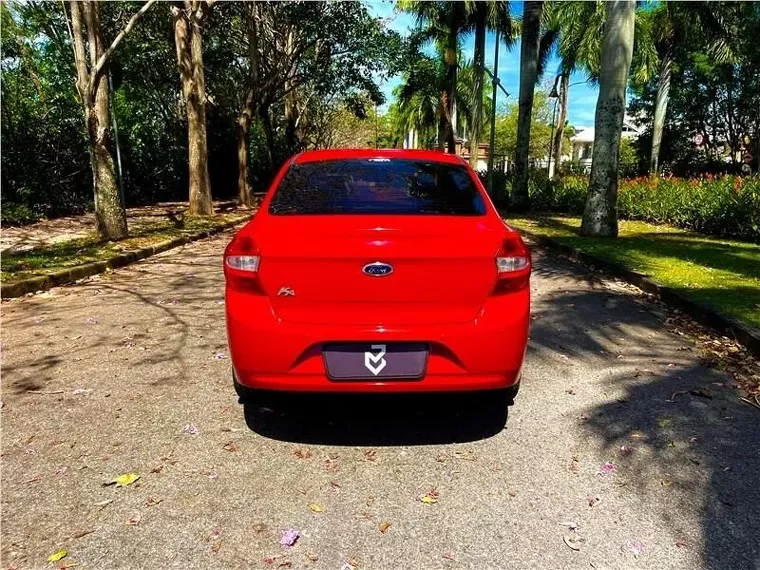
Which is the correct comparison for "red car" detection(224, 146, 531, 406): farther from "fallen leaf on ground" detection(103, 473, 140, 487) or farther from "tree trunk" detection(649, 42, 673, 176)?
"tree trunk" detection(649, 42, 673, 176)

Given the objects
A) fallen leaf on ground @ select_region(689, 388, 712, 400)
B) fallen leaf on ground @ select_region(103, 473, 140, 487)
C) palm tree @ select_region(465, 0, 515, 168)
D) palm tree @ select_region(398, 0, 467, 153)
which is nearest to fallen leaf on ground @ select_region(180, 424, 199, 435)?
fallen leaf on ground @ select_region(103, 473, 140, 487)

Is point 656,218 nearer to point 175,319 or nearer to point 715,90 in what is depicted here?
point 175,319

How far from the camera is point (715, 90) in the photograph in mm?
35031

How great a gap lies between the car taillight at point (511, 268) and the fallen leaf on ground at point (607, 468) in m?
1.00

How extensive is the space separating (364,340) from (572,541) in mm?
1254

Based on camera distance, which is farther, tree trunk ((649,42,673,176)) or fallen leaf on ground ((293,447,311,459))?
tree trunk ((649,42,673,176))

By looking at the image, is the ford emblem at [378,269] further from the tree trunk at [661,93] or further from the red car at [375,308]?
the tree trunk at [661,93]

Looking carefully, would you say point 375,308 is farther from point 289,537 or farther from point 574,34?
point 574,34

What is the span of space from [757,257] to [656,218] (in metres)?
6.04

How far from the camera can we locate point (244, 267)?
9.44 ft

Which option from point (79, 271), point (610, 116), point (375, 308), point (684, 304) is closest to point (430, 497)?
point (375, 308)

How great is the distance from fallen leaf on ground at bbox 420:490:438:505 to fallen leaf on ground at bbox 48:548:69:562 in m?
1.46

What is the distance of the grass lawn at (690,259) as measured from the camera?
5961 mm

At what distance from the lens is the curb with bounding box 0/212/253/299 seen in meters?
6.54
